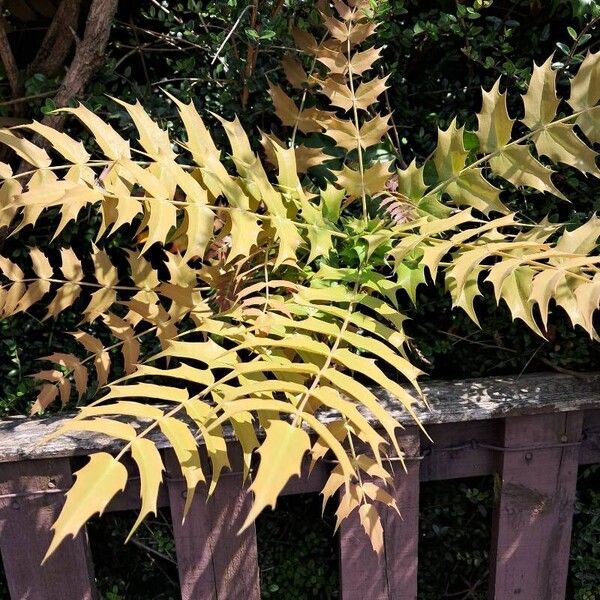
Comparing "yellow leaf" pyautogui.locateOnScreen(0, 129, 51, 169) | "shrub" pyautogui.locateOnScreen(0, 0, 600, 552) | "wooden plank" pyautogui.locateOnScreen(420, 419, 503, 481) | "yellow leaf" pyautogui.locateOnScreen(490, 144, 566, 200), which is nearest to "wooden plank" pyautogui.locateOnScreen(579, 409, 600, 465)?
"wooden plank" pyautogui.locateOnScreen(420, 419, 503, 481)

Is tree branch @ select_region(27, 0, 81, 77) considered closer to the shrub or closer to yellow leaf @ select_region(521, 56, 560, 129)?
the shrub

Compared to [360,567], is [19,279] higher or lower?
higher

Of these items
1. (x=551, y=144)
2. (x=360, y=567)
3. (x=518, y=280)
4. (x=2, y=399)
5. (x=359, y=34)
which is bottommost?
(x=360, y=567)

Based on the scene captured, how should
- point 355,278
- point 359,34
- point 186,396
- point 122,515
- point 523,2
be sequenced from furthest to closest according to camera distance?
point 122,515 → point 523,2 → point 359,34 → point 355,278 → point 186,396

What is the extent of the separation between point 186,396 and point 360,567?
0.67 meters

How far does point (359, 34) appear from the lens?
1.17m

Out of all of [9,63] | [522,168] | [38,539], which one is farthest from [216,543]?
[9,63]

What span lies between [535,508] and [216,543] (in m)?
0.62

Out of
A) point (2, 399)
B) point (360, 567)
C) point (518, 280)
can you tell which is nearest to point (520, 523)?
point (360, 567)

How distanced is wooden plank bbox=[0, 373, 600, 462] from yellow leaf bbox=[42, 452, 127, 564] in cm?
48

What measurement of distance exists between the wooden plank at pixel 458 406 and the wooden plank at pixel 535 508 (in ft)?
0.13

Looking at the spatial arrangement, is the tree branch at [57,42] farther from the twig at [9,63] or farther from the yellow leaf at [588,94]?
the yellow leaf at [588,94]

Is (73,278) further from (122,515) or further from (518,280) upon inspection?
(518,280)

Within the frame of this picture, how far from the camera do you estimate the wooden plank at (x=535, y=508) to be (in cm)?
130
